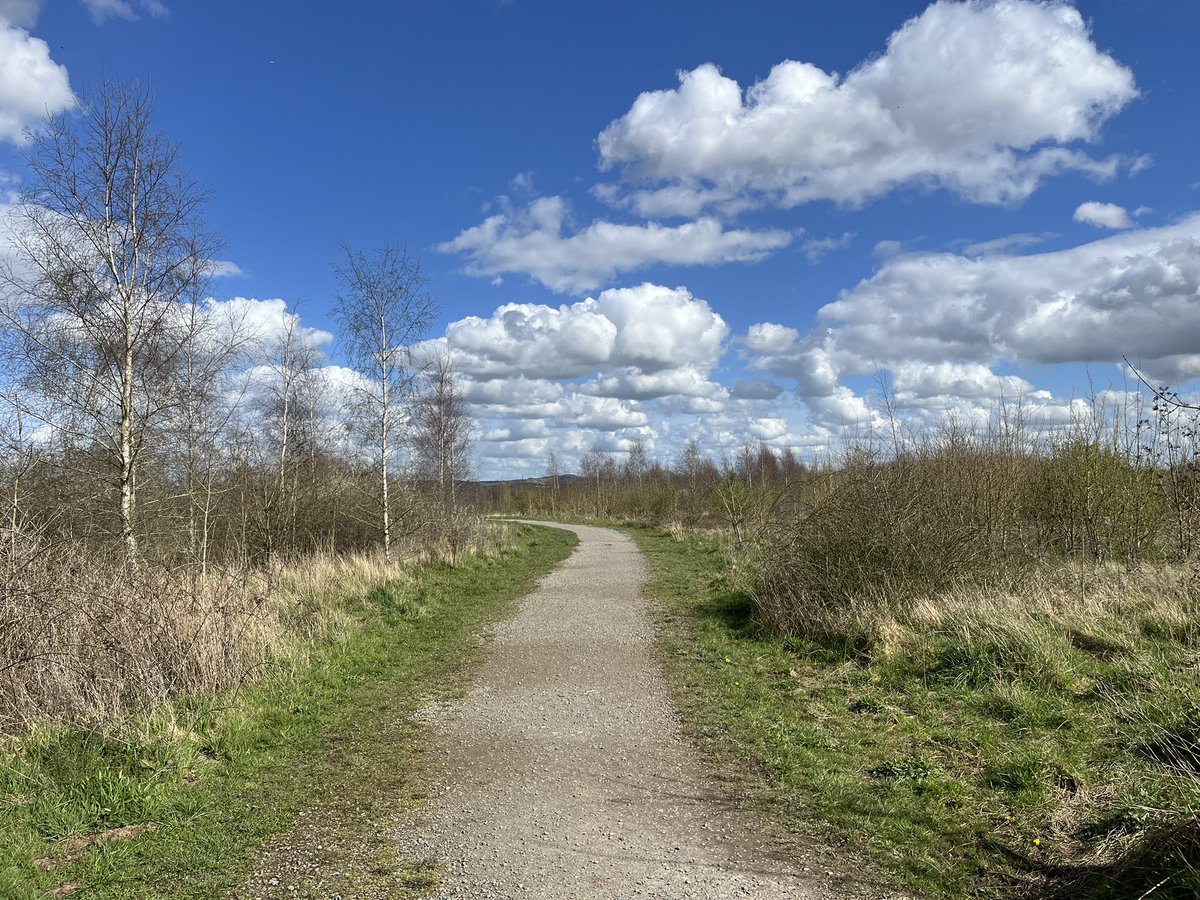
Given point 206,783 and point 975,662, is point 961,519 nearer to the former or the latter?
point 975,662

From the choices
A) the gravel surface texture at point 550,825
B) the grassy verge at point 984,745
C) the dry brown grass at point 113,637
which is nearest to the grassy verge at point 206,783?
the gravel surface texture at point 550,825

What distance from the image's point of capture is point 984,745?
18.1 ft

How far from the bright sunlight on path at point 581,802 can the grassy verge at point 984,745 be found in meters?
0.46

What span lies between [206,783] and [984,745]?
5629mm

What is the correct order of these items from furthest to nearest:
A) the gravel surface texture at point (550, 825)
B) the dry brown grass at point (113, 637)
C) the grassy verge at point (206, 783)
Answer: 1. the dry brown grass at point (113, 637)
2. the grassy verge at point (206, 783)
3. the gravel surface texture at point (550, 825)

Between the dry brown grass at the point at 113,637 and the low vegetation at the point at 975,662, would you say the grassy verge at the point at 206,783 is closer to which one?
the dry brown grass at the point at 113,637

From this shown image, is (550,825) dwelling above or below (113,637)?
below

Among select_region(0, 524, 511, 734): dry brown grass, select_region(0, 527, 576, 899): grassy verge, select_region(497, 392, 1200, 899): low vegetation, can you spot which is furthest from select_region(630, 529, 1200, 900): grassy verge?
select_region(0, 524, 511, 734): dry brown grass

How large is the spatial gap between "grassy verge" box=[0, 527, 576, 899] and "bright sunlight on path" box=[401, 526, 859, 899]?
420mm

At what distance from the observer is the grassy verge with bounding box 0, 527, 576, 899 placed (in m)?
4.06

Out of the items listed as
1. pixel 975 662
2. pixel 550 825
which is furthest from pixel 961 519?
pixel 550 825

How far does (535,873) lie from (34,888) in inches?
101

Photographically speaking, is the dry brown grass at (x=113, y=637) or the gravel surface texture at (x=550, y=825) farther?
the dry brown grass at (x=113, y=637)

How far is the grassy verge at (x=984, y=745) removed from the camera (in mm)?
3857
